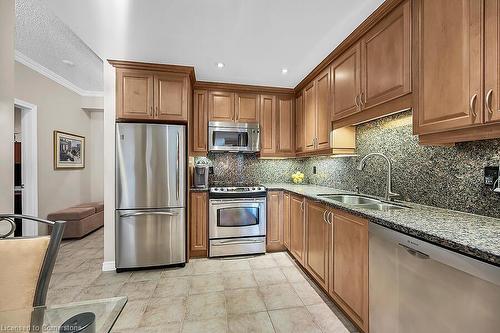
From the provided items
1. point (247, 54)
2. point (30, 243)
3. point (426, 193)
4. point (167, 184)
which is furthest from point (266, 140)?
point (30, 243)

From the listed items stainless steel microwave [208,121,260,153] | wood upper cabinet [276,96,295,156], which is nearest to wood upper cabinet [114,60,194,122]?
stainless steel microwave [208,121,260,153]

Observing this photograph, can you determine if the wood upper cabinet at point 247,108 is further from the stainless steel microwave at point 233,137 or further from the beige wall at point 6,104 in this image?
the beige wall at point 6,104

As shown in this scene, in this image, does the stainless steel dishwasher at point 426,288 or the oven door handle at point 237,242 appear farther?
the oven door handle at point 237,242

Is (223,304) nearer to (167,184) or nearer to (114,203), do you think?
(167,184)

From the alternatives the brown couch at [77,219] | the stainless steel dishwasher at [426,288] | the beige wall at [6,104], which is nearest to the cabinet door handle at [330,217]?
the stainless steel dishwasher at [426,288]

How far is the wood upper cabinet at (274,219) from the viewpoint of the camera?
10.4 feet

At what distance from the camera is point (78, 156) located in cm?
454

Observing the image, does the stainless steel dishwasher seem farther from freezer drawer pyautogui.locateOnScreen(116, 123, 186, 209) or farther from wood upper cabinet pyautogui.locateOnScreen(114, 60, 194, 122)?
wood upper cabinet pyautogui.locateOnScreen(114, 60, 194, 122)

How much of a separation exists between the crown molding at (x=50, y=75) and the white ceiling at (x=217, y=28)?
173 cm

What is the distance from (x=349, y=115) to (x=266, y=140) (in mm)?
1551

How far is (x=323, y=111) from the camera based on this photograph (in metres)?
2.66

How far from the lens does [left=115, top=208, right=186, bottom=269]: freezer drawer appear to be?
102 inches

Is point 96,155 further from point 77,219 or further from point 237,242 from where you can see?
point 237,242

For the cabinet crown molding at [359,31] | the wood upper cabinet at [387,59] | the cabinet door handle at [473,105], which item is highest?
the cabinet crown molding at [359,31]
